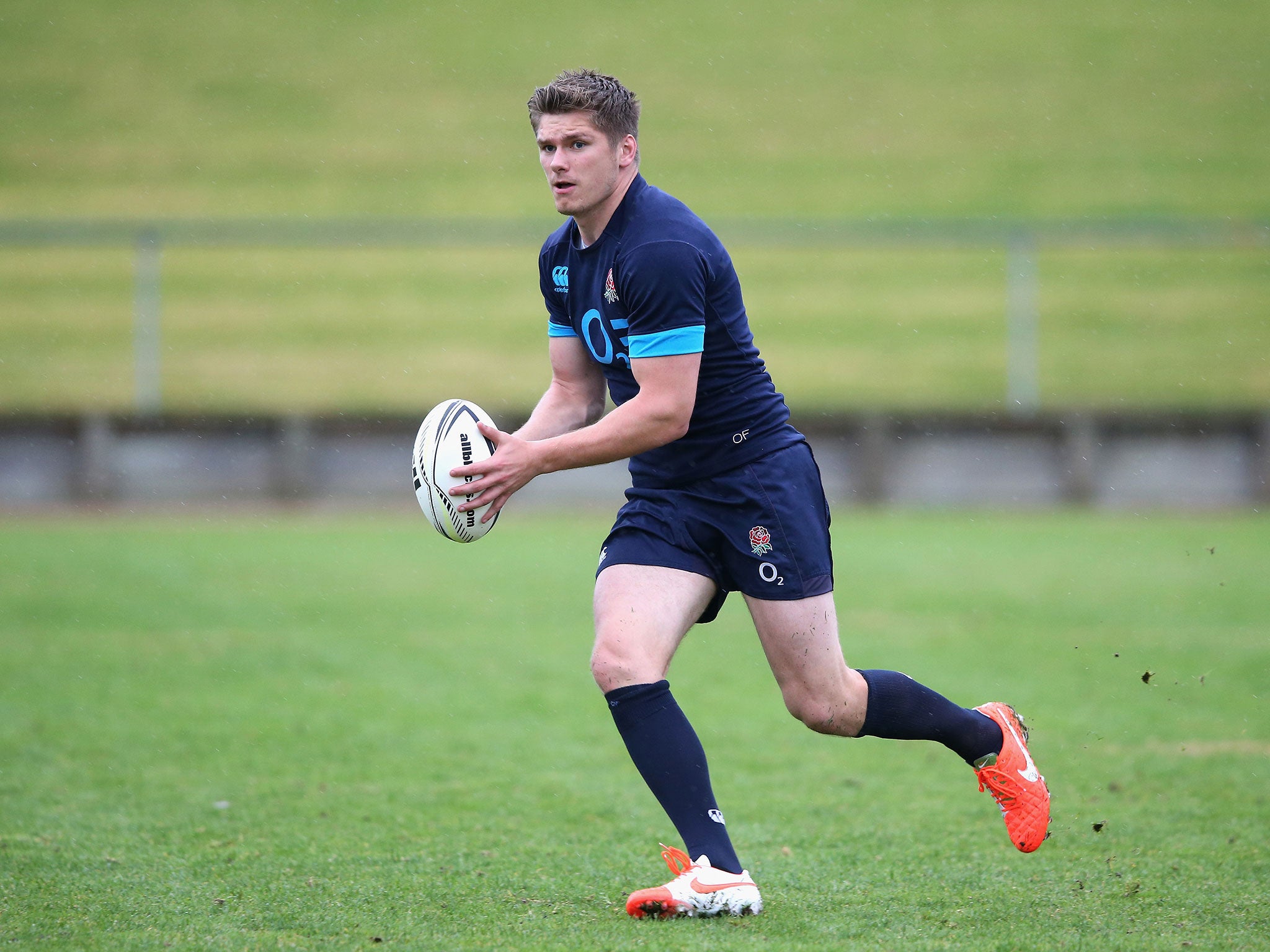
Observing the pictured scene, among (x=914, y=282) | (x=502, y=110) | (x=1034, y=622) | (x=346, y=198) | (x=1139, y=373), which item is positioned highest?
(x=502, y=110)

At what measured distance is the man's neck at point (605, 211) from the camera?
3979 mm

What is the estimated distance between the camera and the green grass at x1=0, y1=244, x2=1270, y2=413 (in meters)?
16.8

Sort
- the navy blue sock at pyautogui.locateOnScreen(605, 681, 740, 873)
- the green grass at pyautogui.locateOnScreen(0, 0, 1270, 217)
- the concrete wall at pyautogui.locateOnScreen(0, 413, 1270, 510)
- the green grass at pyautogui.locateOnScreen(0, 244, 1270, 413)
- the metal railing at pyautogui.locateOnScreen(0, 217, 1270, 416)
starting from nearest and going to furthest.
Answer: the navy blue sock at pyautogui.locateOnScreen(605, 681, 740, 873)
the concrete wall at pyautogui.locateOnScreen(0, 413, 1270, 510)
the metal railing at pyautogui.locateOnScreen(0, 217, 1270, 416)
the green grass at pyautogui.locateOnScreen(0, 244, 1270, 413)
the green grass at pyautogui.locateOnScreen(0, 0, 1270, 217)

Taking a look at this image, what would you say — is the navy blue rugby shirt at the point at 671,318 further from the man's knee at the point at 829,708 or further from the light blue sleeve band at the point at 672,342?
the man's knee at the point at 829,708

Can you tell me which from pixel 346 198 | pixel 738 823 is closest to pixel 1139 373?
pixel 346 198

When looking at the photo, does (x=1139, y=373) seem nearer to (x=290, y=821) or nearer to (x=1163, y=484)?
(x=1163, y=484)

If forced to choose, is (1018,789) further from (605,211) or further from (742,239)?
(742,239)

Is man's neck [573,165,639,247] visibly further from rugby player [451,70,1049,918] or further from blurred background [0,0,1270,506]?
blurred background [0,0,1270,506]

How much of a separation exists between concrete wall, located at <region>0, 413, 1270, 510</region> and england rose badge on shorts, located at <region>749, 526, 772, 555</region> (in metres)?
9.78

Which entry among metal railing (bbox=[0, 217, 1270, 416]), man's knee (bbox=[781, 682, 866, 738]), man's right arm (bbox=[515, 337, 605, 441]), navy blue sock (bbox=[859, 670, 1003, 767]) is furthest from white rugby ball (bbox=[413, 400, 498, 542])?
metal railing (bbox=[0, 217, 1270, 416])

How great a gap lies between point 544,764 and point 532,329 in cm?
1514

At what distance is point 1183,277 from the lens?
20031 mm

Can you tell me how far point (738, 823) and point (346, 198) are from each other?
19.7 meters

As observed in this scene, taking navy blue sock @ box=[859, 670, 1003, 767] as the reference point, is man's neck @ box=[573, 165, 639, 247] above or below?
above
